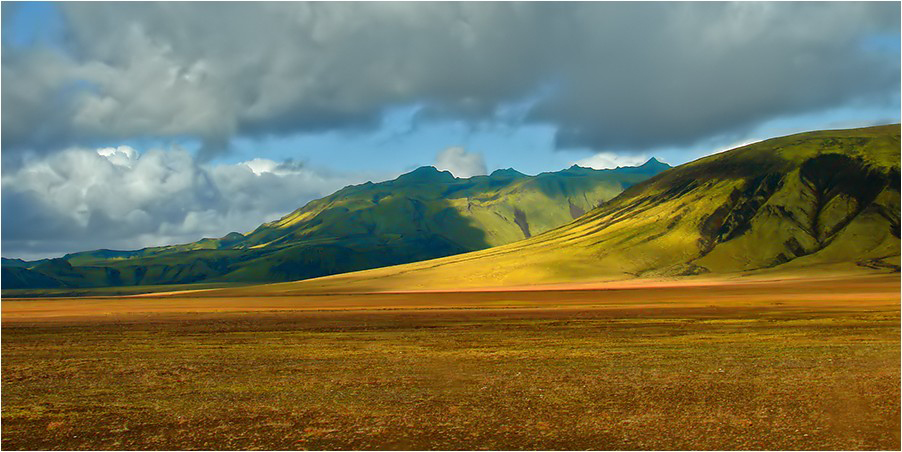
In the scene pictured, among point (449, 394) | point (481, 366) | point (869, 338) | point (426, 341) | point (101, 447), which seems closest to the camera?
point (101, 447)

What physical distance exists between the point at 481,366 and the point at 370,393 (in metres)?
8.49

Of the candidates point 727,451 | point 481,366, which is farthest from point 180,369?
point 727,451

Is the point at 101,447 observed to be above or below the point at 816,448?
above

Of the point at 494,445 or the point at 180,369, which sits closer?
the point at 494,445

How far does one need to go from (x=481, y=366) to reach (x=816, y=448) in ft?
60.3

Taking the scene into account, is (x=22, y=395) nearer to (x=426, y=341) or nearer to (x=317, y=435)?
(x=317, y=435)

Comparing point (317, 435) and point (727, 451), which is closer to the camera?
point (727, 451)

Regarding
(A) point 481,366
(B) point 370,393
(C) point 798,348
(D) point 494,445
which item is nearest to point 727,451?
(D) point 494,445

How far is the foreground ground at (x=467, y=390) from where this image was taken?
21016mm

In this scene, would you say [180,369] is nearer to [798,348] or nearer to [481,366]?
[481,366]

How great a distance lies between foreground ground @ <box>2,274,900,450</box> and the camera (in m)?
21.0

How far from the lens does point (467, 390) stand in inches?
1128

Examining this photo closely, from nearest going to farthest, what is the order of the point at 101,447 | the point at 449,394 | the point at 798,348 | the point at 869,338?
the point at 101,447
the point at 449,394
the point at 798,348
the point at 869,338

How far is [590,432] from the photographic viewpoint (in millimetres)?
21156
